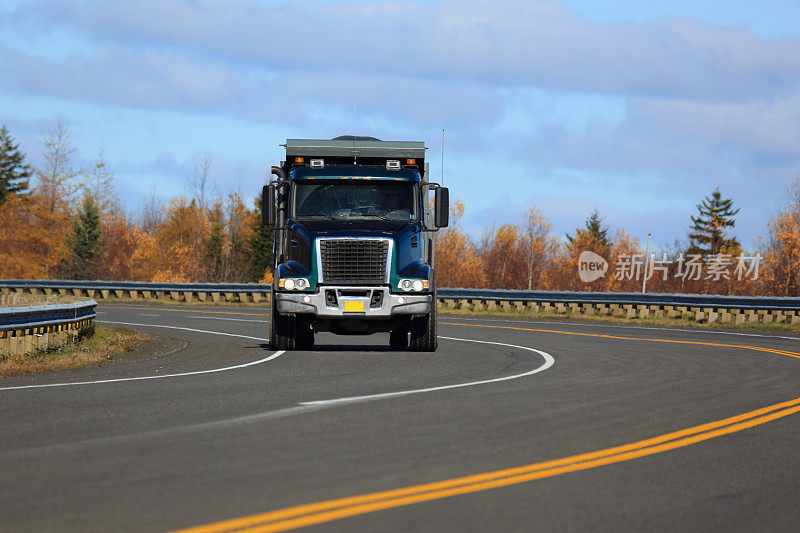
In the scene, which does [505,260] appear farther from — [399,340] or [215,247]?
[399,340]

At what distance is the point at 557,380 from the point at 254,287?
98.1ft

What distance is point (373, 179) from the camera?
18.1 meters

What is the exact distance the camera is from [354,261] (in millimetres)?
17078

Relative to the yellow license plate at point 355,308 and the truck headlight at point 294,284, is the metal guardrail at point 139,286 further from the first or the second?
the yellow license plate at point 355,308

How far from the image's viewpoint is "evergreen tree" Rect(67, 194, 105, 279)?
89619 mm

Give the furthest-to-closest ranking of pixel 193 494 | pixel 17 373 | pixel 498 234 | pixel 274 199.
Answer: pixel 498 234 < pixel 274 199 < pixel 17 373 < pixel 193 494

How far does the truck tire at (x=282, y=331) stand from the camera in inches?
712

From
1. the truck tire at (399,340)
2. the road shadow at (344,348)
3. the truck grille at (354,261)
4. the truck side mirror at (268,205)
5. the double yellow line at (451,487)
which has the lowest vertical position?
the double yellow line at (451,487)

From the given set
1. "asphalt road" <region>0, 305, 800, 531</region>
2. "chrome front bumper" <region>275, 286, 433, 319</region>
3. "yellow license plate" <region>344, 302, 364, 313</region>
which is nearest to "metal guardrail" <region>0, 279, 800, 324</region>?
"chrome front bumper" <region>275, 286, 433, 319</region>

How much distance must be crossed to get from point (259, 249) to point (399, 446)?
101 meters

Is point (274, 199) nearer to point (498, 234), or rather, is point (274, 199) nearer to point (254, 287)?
point (254, 287)

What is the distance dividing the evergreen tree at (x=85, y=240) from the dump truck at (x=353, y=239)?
74.8 m

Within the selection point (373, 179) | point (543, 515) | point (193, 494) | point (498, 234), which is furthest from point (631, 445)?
point (498, 234)

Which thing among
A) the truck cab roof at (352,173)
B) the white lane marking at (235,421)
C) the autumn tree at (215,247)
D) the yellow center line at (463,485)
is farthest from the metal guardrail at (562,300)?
the autumn tree at (215,247)
